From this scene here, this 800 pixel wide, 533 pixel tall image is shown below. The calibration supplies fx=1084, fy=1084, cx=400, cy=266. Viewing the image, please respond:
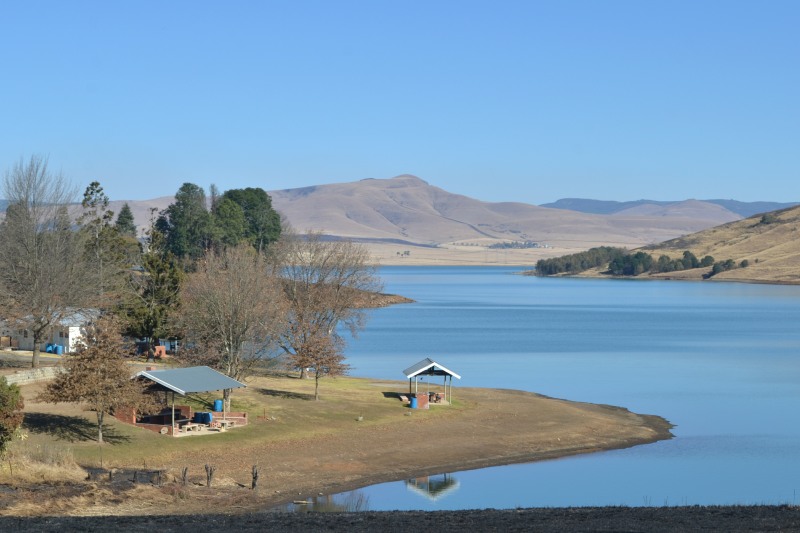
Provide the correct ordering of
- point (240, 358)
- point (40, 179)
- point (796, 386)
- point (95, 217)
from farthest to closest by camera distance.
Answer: point (95, 217) < point (796, 386) < point (40, 179) < point (240, 358)

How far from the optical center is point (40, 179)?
223 feet

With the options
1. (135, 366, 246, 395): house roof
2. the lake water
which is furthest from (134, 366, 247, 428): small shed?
the lake water

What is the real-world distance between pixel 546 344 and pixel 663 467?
198 ft

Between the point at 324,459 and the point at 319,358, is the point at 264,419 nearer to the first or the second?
the point at 324,459

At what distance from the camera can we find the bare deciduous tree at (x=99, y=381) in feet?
→ 149

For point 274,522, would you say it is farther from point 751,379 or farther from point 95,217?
point 95,217

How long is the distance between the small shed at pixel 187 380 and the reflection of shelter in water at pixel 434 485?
1129 centimetres

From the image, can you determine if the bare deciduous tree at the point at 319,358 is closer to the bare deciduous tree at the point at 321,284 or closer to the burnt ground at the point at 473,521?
the bare deciduous tree at the point at 321,284

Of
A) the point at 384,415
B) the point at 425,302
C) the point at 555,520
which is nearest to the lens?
the point at 555,520

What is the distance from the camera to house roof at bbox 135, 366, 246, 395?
4969cm

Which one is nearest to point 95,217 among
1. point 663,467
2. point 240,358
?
point 240,358

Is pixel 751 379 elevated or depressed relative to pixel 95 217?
depressed

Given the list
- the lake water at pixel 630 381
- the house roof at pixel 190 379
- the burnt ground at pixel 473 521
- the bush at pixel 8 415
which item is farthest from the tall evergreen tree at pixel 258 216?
the burnt ground at pixel 473 521

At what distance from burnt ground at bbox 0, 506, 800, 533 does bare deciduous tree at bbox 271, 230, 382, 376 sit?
118 feet
